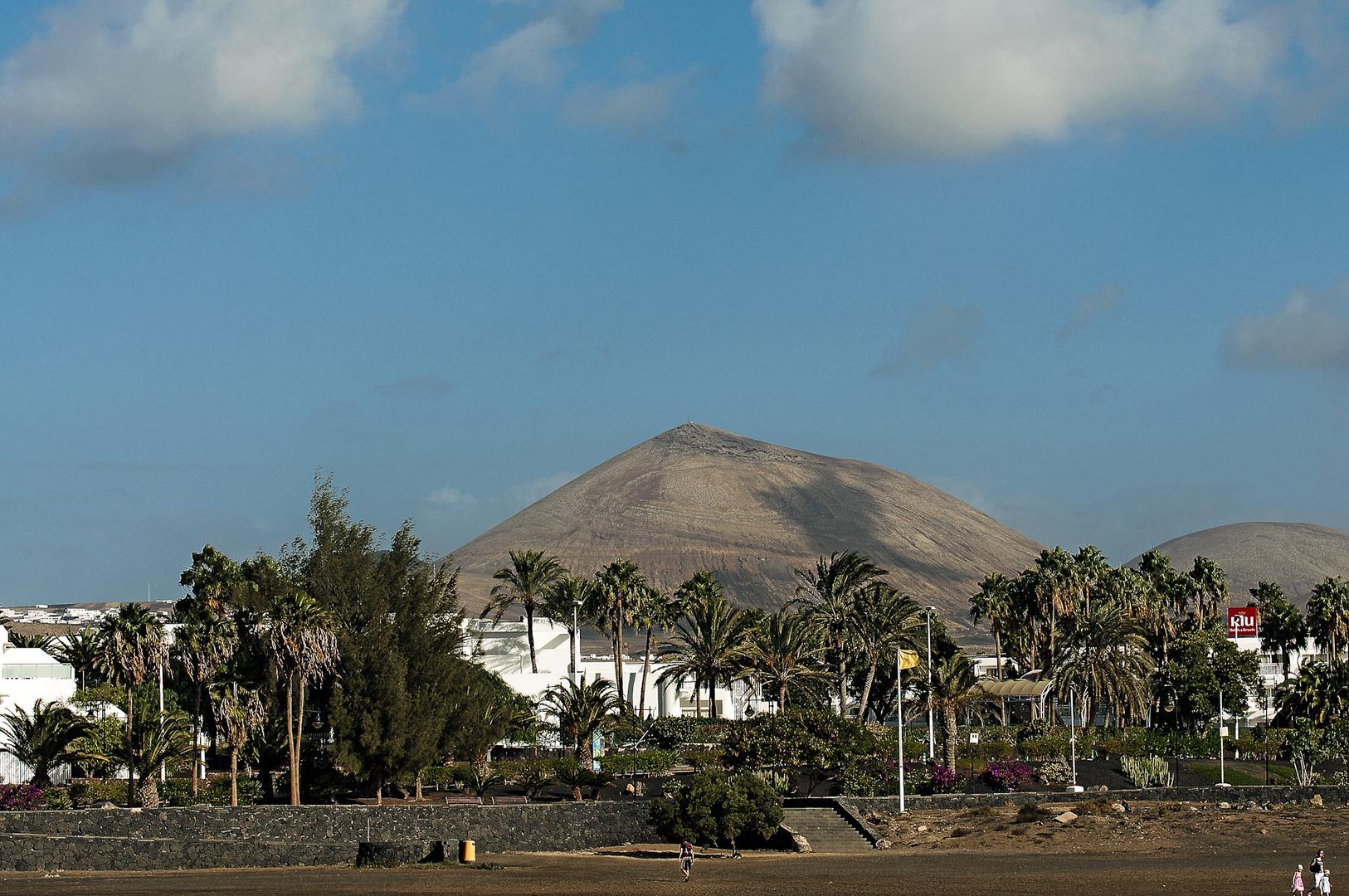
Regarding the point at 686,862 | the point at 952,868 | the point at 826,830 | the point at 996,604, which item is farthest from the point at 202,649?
the point at 996,604

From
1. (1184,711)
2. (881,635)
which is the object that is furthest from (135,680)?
(1184,711)

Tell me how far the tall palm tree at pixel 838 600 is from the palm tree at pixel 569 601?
20.5m

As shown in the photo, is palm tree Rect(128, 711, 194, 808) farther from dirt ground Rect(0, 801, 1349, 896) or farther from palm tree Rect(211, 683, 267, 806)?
dirt ground Rect(0, 801, 1349, 896)

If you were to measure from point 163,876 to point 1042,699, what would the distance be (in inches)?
2486

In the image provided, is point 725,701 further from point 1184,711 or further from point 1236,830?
point 1236,830

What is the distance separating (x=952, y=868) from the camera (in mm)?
53781

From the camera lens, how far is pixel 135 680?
210ft

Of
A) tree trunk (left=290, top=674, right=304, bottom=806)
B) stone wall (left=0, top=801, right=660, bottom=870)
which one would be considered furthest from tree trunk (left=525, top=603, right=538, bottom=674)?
stone wall (left=0, top=801, right=660, bottom=870)

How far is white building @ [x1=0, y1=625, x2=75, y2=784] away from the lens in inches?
2904

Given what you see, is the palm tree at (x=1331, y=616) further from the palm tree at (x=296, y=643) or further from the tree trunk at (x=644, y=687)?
the palm tree at (x=296, y=643)

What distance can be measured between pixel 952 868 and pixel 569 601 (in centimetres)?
6344

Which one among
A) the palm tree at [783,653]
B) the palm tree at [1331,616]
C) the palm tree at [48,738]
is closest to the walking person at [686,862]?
the palm tree at [48,738]

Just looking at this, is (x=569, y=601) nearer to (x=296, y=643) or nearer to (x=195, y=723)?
(x=195, y=723)

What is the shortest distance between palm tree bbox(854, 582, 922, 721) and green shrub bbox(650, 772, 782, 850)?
97.4 feet
